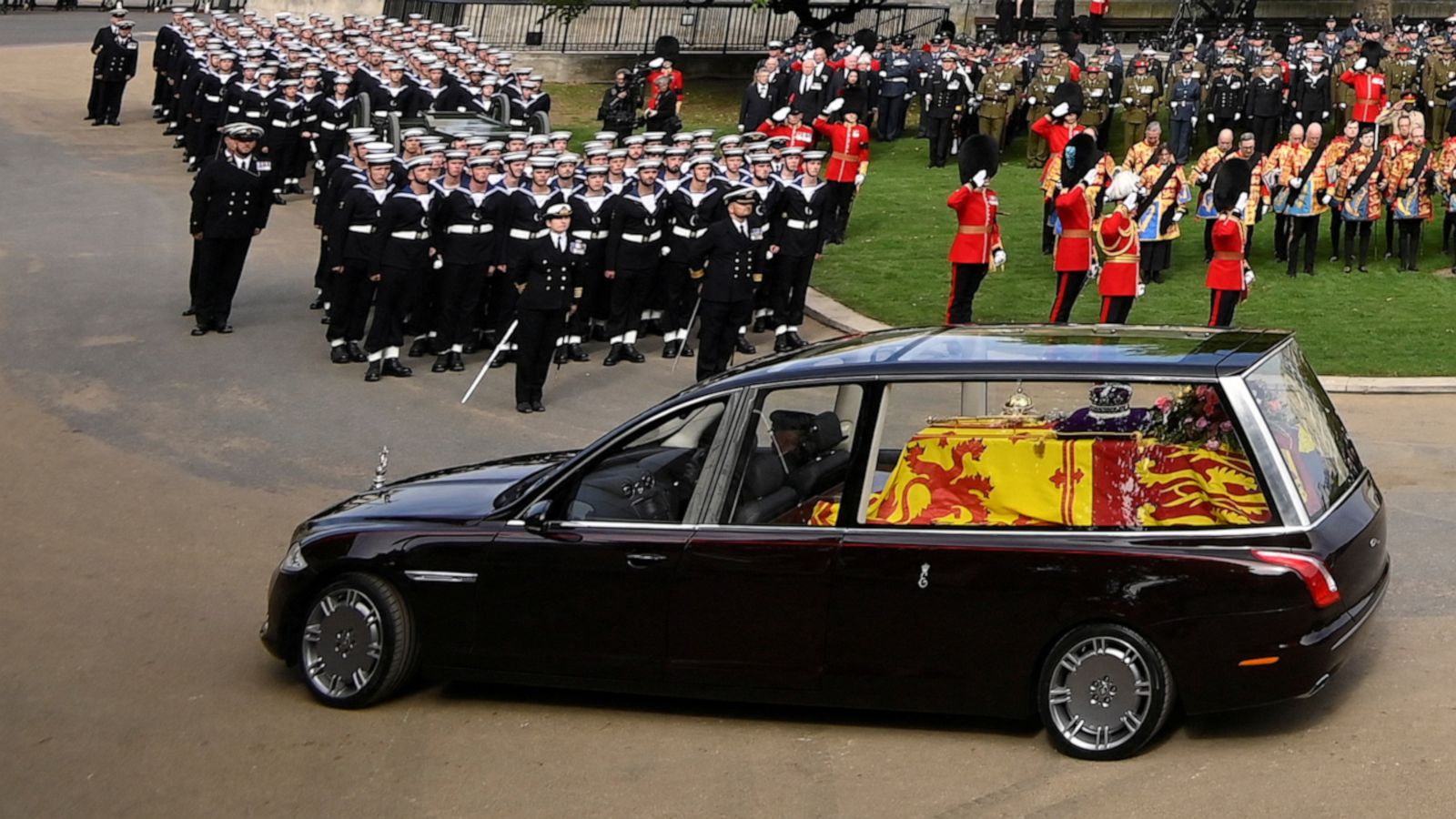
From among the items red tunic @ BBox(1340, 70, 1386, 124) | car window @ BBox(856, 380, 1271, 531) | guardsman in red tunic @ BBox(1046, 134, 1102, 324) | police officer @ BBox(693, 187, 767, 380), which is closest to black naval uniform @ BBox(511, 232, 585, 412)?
police officer @ BBox(693, 187, 767, 380)

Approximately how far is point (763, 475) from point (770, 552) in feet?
1.24

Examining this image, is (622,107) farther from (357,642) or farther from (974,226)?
(357,642)

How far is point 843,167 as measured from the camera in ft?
74.9

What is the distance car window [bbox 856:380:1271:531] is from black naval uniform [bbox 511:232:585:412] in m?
7.53

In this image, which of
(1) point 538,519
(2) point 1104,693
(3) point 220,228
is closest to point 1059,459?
(2) point 1104,693

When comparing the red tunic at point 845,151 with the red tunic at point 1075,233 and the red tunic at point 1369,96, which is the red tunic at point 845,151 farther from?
the red tunic at point 1369,96

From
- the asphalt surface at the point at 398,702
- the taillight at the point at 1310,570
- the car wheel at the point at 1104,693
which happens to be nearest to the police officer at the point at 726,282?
the asphalt surface at the point at 398,702

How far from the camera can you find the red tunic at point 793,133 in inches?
908

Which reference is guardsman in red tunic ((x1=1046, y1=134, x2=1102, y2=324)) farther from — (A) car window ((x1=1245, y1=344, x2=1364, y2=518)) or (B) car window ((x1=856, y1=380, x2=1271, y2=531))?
(B) car window ((x1=856, y1=380, x2=1271, y2=531))

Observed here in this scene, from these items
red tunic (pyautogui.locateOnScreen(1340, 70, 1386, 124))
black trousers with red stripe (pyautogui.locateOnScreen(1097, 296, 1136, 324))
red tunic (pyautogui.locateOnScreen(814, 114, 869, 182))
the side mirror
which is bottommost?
the side mirror

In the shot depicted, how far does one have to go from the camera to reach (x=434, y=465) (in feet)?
44.4

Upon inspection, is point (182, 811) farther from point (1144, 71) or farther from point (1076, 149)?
point (1144, 71)

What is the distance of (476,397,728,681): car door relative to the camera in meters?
8.34

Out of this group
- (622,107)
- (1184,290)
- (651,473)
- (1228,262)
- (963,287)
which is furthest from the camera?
(622,107)
